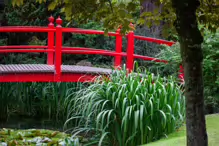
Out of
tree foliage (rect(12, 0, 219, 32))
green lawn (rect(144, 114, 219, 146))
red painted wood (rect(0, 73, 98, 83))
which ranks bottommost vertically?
green lawn (rect(144, 114, 219, 146))

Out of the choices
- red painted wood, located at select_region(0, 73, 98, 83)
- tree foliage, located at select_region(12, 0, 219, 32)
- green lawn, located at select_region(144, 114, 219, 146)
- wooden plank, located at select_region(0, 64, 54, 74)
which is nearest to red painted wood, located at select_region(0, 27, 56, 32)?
wooden plank, located at select_region(0, 64, 54, 74)

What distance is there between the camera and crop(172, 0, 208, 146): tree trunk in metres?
2.32

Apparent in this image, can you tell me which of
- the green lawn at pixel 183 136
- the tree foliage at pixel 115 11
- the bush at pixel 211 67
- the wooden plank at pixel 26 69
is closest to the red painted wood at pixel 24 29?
the wooden plank at pixel 26 69

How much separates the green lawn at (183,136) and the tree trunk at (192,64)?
85.5 inches

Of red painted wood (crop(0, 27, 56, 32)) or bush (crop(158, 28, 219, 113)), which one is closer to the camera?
bush (crop(158, 28, 219, 113))

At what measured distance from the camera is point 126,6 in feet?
8.19

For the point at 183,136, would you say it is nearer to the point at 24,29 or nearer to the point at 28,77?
the point at 28,77

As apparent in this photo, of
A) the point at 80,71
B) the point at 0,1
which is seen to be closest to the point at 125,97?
the point at 80,71

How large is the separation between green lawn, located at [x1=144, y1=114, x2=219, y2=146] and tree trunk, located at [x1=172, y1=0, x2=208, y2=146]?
7.12ft

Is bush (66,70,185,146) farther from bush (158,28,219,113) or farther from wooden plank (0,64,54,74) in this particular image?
wooden plank (0,64,54,74)

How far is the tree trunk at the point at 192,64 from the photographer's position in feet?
7.61

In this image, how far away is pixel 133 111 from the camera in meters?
5.51

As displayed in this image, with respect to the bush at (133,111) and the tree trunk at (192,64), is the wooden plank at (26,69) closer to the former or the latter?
the bush at (133,111)

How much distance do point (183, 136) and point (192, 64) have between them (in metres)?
3.02
